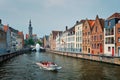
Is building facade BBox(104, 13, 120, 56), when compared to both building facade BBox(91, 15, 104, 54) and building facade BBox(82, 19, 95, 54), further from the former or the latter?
building facade BBox(82, 19, 95, 54)

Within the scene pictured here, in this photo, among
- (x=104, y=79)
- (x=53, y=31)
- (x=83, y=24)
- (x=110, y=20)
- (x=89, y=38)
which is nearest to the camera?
(x=104, y=79)

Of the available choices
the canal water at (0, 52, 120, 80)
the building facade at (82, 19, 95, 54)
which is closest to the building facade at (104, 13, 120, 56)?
the canal water at (0, 52, 120, 80)

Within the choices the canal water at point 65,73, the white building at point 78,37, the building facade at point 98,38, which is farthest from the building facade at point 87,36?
the canal water at point 65,73

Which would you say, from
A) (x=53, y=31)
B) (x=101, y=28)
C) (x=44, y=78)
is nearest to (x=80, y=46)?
(x=101, y=28)

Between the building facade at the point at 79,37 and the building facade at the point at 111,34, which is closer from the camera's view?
the building facade at the point at 111,34

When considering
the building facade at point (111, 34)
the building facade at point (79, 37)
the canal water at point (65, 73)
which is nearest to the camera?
the canal water at point (65, 73)

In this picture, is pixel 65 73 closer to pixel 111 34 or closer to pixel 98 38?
pixel 111 34

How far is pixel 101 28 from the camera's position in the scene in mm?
76250

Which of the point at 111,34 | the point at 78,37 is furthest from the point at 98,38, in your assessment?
the point at 78,37

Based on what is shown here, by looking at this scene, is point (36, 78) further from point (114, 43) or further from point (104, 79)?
point (114, 43)

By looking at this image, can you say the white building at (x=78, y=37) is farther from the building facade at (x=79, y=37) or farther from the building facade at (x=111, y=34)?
the building facade at (x=111, y=34)

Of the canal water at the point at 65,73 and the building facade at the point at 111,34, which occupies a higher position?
the building facade at the point at 111,34

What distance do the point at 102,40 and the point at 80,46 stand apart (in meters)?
25.3

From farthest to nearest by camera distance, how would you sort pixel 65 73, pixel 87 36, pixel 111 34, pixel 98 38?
pixel 87 36 → pixel 98 38 → pixel 111 34 → pixel 65 73
